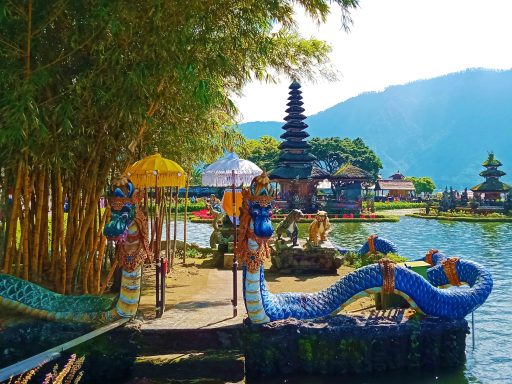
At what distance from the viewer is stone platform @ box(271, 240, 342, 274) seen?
11.2 m

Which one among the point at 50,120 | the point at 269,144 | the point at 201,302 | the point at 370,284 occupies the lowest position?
the point at 201,302

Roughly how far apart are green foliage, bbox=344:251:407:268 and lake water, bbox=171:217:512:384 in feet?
5.72

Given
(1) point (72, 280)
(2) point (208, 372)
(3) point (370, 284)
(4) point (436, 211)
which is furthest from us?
(4) point (436, 211)

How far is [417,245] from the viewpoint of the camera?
18.5m

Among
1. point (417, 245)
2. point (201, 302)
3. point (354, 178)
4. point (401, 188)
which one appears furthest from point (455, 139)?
point (201, 302)

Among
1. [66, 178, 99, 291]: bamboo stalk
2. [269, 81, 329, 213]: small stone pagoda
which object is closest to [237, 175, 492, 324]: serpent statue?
[66, 178, 99, 291]: bamboo stalk

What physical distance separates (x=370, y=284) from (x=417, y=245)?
13.1m

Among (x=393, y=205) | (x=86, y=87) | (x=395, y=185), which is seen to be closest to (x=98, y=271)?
(x=86, y=87)

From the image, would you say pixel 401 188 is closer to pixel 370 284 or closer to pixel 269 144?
pixel 269 144

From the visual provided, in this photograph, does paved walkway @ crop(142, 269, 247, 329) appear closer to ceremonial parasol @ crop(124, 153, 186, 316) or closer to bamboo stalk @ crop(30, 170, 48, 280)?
ceremonial parasol @ crop(124, 153, 186, 316)

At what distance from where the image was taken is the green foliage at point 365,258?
10.1 metres

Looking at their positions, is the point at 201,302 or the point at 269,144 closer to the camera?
the point at 201,302

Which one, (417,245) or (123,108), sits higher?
(123,108)

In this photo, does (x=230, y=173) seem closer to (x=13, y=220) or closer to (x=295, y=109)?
(x=13, y=220)
